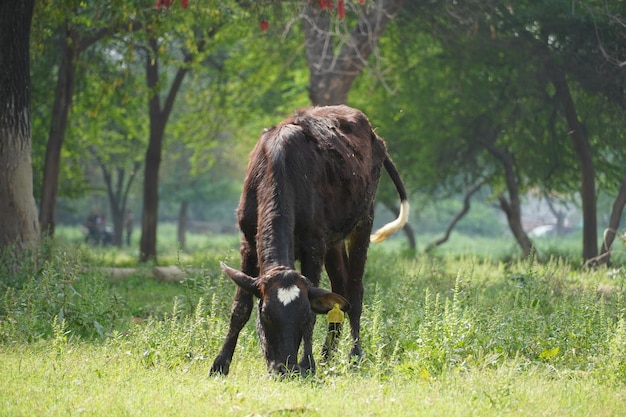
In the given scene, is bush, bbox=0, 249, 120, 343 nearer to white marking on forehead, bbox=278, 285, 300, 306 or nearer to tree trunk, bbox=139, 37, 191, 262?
white marking on forehead, bbox=278, 285, 300, 306

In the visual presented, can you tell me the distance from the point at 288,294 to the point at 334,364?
872 millimetres

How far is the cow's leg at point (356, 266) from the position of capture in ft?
31.2

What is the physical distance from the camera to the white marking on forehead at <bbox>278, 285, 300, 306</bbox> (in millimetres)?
7129

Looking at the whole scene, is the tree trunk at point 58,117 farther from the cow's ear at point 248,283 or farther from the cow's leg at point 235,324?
the cow's ear at point 248,283

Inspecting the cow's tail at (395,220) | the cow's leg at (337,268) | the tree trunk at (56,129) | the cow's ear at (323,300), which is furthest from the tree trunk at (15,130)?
the cow's ear at (323,300)

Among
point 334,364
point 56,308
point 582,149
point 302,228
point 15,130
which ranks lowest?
point 334,364

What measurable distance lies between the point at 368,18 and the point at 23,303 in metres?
11.1

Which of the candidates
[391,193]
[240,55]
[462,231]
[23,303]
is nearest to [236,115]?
[240,55]

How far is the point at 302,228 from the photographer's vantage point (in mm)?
8125

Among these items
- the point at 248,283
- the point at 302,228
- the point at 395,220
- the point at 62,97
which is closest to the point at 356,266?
A: the point at 395,220

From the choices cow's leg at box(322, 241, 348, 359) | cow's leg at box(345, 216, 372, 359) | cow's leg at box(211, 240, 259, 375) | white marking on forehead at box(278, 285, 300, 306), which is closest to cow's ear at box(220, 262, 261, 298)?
white marking on forehead at box(278, 285, 300, 306)

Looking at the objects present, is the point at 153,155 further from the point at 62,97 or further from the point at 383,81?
the point at 383,81

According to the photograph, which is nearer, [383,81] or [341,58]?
→ [383,81]

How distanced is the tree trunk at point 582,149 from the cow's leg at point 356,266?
10312 mm
